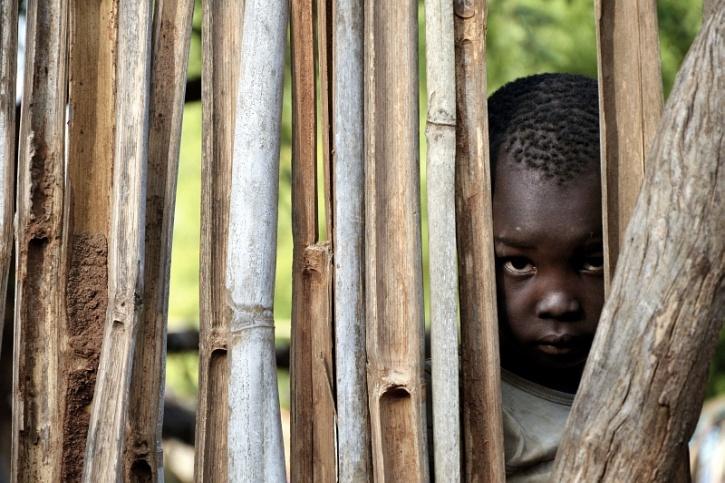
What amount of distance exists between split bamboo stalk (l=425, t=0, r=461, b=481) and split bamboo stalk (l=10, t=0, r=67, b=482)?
620 millimetres

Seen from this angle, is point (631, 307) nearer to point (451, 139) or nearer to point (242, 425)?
point (451, 139)

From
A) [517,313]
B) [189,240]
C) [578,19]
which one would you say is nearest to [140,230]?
[517,313]

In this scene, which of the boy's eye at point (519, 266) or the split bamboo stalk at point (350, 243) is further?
the boy's eye at point (519, 266)

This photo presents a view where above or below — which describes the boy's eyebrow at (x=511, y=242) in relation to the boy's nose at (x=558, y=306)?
above

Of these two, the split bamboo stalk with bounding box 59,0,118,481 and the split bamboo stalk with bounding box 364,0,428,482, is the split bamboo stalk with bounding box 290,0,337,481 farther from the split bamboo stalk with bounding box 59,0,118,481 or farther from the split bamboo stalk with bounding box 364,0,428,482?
Result: the split bamboo stalk with bounding box 59,0,118,481

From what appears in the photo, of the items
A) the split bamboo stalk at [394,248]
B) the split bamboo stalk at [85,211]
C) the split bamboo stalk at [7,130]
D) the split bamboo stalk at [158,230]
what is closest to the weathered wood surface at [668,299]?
the split bamboo stalk at [394,248]

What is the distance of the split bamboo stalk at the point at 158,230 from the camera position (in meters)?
1.75

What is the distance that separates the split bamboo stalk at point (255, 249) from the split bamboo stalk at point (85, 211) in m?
0.27

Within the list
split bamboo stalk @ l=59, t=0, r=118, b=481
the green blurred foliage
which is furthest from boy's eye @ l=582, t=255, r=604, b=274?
the green blurred foliage

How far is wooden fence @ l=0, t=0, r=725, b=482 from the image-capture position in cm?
162

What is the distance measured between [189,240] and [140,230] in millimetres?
3146

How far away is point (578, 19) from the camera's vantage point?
4188 millimetres

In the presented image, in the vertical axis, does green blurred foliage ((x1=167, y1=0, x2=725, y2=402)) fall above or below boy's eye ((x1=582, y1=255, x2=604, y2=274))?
above

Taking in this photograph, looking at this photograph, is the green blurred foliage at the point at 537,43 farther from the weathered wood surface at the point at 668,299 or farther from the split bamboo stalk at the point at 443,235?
the weathered wood surface at the point at 668,299
